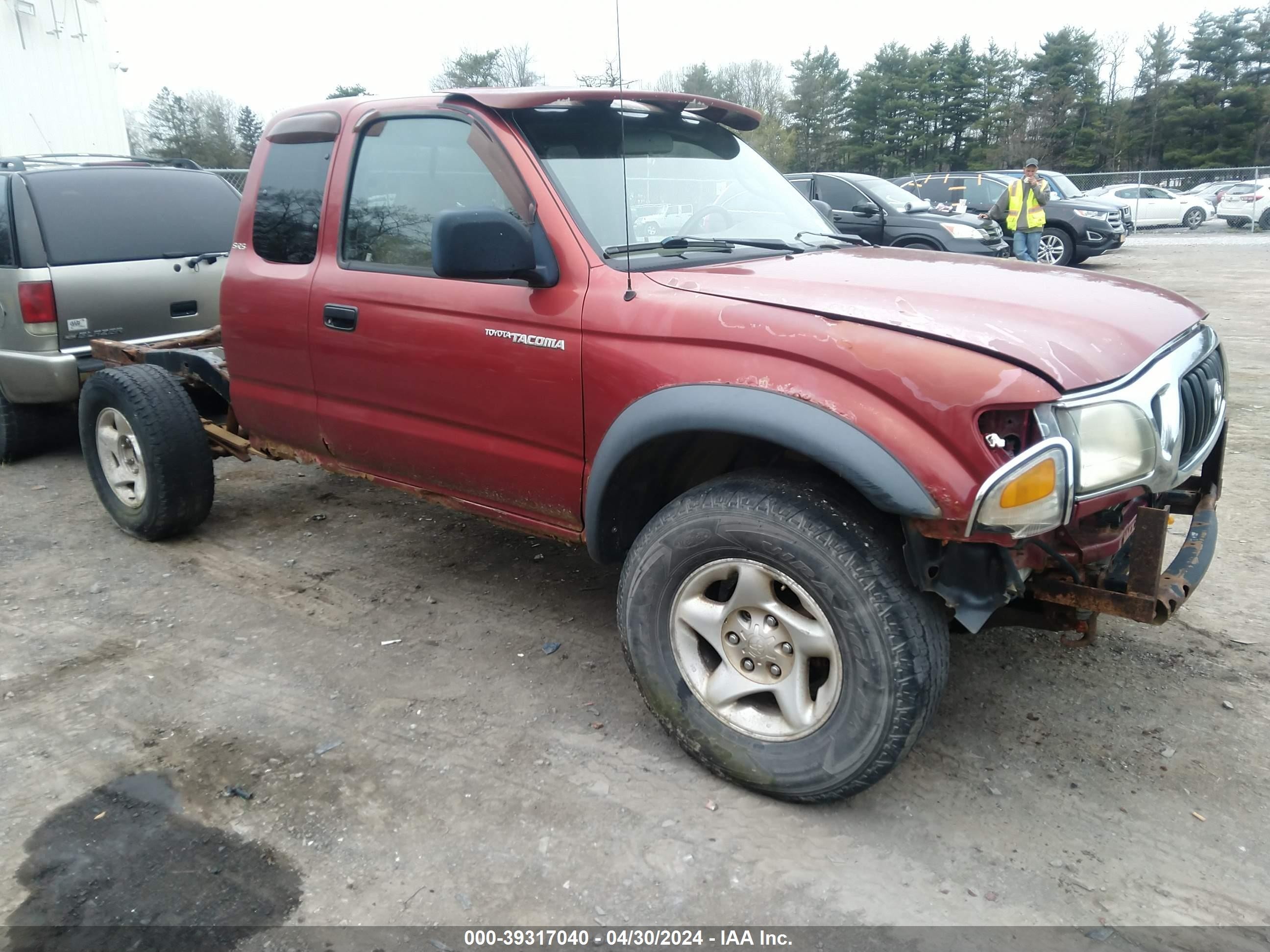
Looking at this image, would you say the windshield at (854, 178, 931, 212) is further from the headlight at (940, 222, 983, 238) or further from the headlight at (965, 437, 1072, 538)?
the headlight at (965, 437, 1072, 538)

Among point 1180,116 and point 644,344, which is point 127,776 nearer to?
point 644,344

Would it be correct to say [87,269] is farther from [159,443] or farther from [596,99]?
[596,99]

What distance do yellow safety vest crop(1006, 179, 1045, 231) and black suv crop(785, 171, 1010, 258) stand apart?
18.0 inches

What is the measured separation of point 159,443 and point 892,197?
11346mm

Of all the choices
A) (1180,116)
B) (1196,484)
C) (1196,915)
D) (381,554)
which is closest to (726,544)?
(1196,915)

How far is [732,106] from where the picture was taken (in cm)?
372

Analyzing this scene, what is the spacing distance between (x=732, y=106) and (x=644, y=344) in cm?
151

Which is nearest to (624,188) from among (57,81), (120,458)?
(120,458)

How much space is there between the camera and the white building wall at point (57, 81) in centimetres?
1817

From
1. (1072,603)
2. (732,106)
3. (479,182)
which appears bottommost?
(1072,603)

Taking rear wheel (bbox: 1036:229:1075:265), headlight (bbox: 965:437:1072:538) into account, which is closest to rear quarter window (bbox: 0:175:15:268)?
headlight (bbox: 965:437:1072:538)

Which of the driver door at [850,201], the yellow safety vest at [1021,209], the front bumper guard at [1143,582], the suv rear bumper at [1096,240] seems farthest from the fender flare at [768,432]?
the suv rear bumper at [1096,240]

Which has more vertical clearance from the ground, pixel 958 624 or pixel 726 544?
pixel 726 544

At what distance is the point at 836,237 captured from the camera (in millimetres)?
3721
